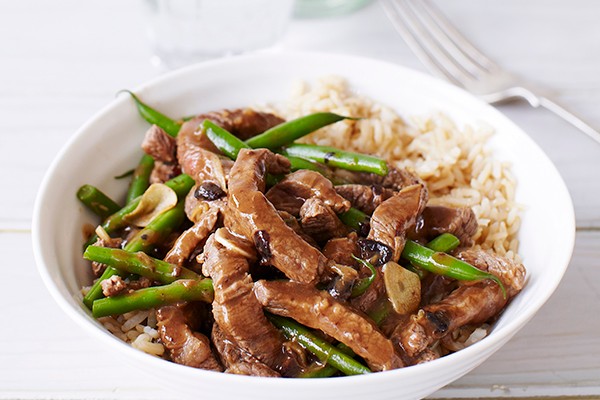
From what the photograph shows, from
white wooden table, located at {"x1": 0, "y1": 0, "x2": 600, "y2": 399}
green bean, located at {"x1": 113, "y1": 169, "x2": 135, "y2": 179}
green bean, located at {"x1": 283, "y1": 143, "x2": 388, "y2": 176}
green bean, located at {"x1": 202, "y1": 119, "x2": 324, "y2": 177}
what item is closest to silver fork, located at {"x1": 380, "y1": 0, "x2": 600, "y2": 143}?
white wooden table, located at {"x1": 0, "y1": 0, "x2": 600, "y2": 399}

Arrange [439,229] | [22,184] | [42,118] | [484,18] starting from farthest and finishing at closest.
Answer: [484,18] → [42,118] → [22,184] → [439,229]

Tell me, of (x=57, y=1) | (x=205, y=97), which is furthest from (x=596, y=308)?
(x=57, y=1)

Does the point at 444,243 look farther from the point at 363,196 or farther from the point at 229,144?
the point at 229,144

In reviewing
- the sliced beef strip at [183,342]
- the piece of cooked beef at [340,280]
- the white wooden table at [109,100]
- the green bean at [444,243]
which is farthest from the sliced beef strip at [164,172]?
the green bean at [444,243]

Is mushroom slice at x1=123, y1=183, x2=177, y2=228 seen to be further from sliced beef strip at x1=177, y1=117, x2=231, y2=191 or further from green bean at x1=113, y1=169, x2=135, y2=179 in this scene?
green bean at x1=113, y1=169, x2=135, y2=179

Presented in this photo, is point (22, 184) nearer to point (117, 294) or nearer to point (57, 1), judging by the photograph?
point (117, 294)

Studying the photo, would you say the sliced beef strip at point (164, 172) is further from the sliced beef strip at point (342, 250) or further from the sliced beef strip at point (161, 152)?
the sliced beef strip at point (342, 250)
